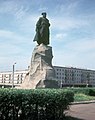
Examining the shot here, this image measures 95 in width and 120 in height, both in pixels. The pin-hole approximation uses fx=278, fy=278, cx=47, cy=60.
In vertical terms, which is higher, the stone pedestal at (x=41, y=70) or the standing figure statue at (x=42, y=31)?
the standing figure statue at (x=42, y=31)

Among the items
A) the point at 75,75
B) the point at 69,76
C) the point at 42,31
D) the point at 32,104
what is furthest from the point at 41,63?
the point at 75,75

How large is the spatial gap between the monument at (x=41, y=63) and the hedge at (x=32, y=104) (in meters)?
11.3

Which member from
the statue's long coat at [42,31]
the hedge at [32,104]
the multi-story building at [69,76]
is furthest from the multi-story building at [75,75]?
the hedge at [32,104]

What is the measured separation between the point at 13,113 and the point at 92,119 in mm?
4178

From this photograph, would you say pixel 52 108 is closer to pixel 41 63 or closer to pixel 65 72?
pixel 41 63

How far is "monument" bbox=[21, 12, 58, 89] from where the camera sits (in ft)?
71.8

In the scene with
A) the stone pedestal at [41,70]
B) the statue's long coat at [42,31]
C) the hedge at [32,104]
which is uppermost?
the statue's long coat at [42,31]

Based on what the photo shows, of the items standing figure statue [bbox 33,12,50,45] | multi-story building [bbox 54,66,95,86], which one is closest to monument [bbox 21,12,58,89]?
standing figure statue [bbox 33,12,50,45]

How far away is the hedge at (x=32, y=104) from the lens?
27.6 ft

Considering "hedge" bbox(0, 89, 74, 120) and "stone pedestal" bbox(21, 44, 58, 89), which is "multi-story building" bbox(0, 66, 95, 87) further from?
"hedge" bbox(0, 89, 74, 120)

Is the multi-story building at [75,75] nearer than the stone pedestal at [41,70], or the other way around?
the stone pedestal at [41,70]

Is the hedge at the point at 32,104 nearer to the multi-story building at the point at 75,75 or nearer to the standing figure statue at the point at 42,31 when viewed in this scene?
the standing figure statue at the point at 42,31

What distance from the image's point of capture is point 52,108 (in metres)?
9.80

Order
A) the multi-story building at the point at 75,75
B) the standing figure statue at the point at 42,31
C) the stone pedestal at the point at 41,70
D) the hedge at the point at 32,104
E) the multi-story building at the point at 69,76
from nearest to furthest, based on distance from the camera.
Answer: the hedge at the point at 32,104
the stone pedestal at the point at 41,70
the standing figure statue at the point at 42,31
the multi-story building at the point at 69,76
the multi-story building at the point at 75,75
